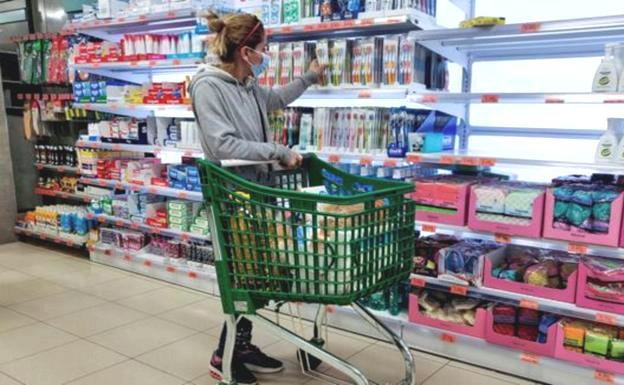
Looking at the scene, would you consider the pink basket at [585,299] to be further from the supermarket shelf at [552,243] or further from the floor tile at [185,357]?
the floor tile at [185,357]

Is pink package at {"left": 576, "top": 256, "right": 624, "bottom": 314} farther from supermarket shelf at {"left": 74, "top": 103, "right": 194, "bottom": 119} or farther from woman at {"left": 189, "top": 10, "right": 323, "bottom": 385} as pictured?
supermarket shelf at {"left": 74, "top": 103, "right": 194, "bottom": 119}

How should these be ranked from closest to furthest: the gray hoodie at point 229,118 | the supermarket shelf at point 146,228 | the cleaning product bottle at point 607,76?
the gray hoodie at point 229,118 → the cleaning product bottle at point 607,76 → the supermarket shelf at point 146,228

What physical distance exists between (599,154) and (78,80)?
4.34 m

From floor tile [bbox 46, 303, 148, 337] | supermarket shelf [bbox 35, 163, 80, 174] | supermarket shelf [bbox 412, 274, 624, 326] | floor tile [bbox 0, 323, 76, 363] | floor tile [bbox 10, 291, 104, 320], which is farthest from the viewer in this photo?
supermarket shelf [bbox 35, 163, 80, 174]

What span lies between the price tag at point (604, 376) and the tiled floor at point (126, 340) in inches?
13.7

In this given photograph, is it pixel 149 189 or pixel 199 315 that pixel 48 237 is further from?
pixel 199 315

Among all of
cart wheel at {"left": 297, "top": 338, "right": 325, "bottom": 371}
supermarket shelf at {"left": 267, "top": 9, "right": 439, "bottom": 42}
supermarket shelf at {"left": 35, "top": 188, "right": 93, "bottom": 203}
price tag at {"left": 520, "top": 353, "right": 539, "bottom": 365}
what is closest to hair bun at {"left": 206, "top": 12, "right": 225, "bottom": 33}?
supermarket shelf at {"left": 267, "top": 9, "right": 439, "bottom": 42}

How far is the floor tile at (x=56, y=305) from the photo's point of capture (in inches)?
146

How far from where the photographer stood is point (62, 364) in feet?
9.66

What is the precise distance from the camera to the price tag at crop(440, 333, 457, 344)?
116 inches

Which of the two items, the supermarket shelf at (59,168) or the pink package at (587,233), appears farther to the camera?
the supermarket shelf at (59,168)

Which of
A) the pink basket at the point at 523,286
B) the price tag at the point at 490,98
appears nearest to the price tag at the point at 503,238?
the pink basket at the point at 523,286

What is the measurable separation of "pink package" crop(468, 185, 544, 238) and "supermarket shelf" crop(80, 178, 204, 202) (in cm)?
201

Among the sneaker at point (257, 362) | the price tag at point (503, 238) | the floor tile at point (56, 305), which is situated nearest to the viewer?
the price tag at point (503, 238)
